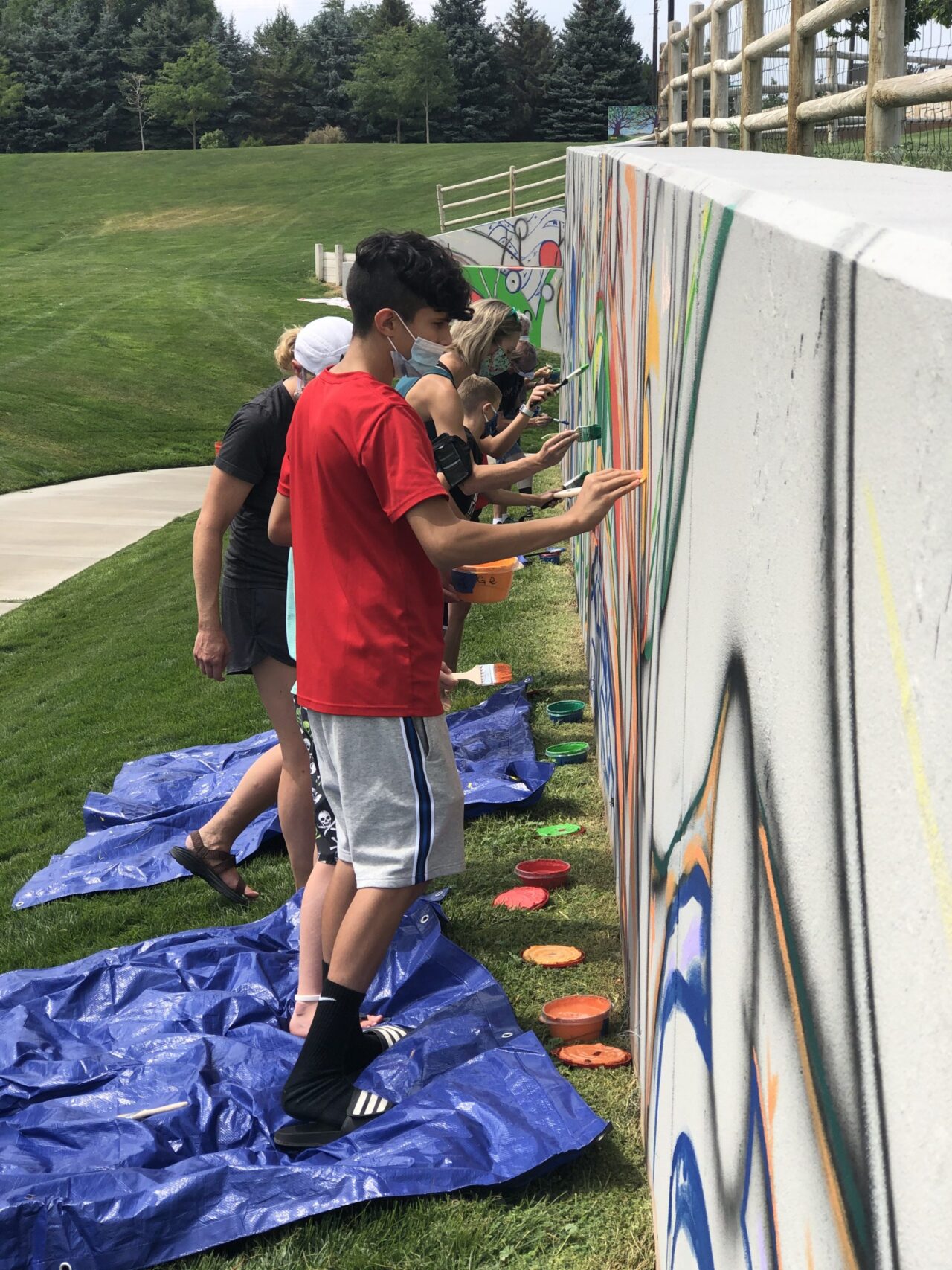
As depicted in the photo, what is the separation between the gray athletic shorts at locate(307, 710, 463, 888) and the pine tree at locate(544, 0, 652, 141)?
251ft

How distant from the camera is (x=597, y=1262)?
276cm

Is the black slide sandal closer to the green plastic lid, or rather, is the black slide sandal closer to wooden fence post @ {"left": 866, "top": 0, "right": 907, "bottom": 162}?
the green plastic lid

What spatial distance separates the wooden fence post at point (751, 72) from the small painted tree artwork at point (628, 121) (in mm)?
46840

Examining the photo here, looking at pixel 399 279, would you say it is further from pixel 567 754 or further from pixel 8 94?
pixel 8 94

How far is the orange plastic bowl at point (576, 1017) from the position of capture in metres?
3.61

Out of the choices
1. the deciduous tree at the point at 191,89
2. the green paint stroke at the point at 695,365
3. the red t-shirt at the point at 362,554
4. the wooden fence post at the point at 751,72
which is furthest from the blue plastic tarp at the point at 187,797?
the deciduous tree at the point at 191,89

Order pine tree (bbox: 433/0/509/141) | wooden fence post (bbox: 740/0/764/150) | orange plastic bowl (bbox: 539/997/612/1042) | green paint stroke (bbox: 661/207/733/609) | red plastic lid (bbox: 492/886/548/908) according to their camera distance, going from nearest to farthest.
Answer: green paint stroke (bbox: 661/207/733/609)
orange plastic bowl (bbox: 539/997/612/1042)
red plastic lid (bbox: 492/886/548/908)
wooden fence post (bbox: 740/0/764/150)
pine tree (bbox: 433/0/509/141)

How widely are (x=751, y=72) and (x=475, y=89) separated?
255ft

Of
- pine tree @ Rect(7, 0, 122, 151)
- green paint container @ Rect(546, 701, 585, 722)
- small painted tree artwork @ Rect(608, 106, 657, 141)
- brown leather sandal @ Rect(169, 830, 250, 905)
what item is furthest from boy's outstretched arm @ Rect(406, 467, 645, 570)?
pine tree @ Rect(7, 0, 122, 151)

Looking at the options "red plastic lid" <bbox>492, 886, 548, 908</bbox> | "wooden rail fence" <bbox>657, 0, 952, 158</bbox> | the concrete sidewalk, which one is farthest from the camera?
the concrete sidewalk

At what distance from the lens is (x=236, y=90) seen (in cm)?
8344

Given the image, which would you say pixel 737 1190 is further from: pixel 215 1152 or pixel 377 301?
pixel 377 301

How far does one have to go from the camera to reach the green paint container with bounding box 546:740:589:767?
19.0ft

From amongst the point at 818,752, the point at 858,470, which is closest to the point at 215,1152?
the point at 818,752
